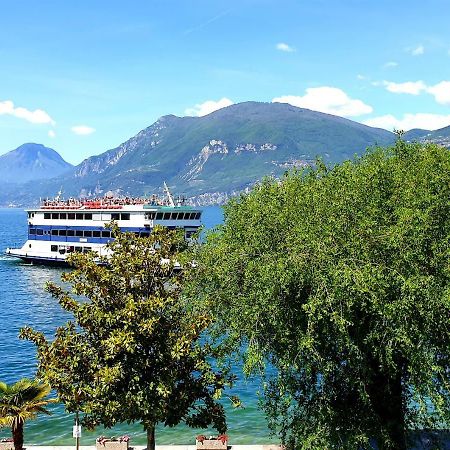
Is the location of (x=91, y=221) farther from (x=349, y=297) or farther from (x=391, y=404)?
(x=349, y=297)

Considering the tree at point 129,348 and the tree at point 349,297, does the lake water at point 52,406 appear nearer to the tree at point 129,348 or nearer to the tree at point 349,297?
the tree at point 349,297

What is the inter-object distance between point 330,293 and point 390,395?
249 inches

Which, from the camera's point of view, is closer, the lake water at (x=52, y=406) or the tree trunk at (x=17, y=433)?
the tree trunk at (x=17, y=433)

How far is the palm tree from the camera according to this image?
17.6 meters

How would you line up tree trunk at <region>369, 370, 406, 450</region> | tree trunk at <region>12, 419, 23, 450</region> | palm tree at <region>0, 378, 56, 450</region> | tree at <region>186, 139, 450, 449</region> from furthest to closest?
tree trunk at <region>369, 370, 406, 450</region> → tree trunk at <region>12, 419, 23, 450</region> → palm tree at <region>0, 378, 56, 450</region> → tree at <region>186, 139, 450, 449</region>

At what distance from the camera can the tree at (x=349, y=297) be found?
17109 mm

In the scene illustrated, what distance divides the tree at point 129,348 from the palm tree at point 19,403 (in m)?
2.26

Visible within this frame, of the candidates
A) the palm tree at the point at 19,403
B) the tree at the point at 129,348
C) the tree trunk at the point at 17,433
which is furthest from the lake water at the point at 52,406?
the palm tree at the point at 19,403

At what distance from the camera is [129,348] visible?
14.6m

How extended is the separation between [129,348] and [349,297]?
23.3 feet

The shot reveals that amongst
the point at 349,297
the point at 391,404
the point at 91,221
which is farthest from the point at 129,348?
the point at 91,221

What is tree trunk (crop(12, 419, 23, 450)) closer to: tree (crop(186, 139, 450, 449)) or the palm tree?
the palm tree

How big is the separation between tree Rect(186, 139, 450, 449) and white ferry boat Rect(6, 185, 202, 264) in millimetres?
48361

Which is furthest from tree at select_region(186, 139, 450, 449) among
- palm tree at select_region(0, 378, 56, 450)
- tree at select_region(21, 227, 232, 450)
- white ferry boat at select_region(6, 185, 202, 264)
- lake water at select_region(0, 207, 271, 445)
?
white ferry boat at select_region(6, 185, 202, 264)
